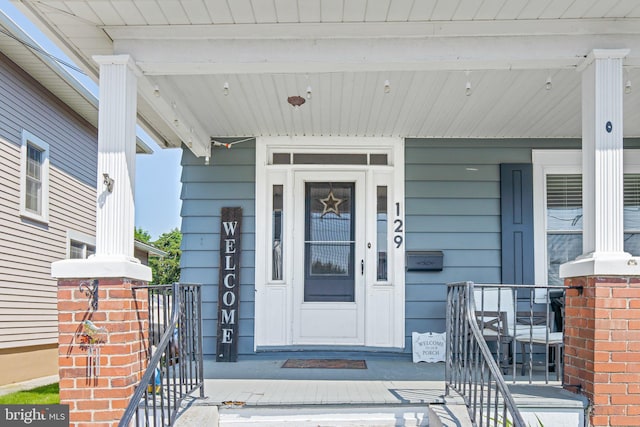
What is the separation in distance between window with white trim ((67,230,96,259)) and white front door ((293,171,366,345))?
19.2ft

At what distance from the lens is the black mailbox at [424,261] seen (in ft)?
19.1

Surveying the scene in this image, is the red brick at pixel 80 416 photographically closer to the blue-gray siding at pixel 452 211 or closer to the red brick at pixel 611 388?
the red brick at pixel 611 388

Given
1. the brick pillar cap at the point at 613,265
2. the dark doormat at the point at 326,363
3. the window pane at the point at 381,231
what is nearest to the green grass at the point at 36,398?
the dark doormat at the point at 326,363

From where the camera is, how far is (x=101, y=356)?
10.9 ft

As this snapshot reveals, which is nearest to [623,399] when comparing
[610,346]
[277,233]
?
[610,346]

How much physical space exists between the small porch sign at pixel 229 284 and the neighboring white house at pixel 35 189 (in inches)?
140

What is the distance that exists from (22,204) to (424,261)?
18.9 feet

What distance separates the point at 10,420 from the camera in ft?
14.3

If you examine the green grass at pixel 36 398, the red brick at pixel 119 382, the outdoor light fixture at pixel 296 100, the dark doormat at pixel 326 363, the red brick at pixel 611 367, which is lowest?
the green grass at pixel 36 398

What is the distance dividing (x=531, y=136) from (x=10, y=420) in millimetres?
5054

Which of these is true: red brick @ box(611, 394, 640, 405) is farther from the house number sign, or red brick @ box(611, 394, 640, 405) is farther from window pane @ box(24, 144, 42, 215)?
window pane @ box(24, 144, 42, 215)

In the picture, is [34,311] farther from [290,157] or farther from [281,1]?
[281,1]

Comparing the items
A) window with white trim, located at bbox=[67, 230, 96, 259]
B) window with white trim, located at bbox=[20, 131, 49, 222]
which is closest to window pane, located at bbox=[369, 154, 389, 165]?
window with white trim, located at bbox=[20, 131, 49, 222]

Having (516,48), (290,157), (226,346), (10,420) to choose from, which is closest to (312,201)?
(290,157)
